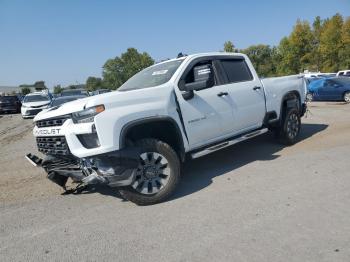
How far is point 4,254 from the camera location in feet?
11.4

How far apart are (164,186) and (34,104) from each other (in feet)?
57.2

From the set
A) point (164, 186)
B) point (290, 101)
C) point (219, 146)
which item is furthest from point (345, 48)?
point (164, 186)

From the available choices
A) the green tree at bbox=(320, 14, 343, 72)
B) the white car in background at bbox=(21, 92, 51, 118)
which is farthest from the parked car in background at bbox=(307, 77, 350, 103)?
the green tree at bbox=(320, 14, 343, 72)

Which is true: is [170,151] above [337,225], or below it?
above

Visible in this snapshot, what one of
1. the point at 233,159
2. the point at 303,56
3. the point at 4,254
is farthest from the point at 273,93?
the point at 303,56

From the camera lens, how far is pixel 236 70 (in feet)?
20.0

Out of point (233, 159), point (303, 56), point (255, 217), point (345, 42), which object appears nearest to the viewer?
point (255, 217)

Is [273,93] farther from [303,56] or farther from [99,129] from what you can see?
[303,56]

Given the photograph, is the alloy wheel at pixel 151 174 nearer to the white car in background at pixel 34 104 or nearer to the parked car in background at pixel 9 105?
the white car in background at pixel 34 104

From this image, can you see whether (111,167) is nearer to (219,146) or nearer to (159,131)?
(159,131)

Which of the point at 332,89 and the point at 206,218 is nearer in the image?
the point at 206,218

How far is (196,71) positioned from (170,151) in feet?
4.13

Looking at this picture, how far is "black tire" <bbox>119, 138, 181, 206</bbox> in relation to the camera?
4.34 m

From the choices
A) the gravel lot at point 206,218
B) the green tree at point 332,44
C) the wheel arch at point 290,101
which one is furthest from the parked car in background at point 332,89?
the green tree at point 332,44
